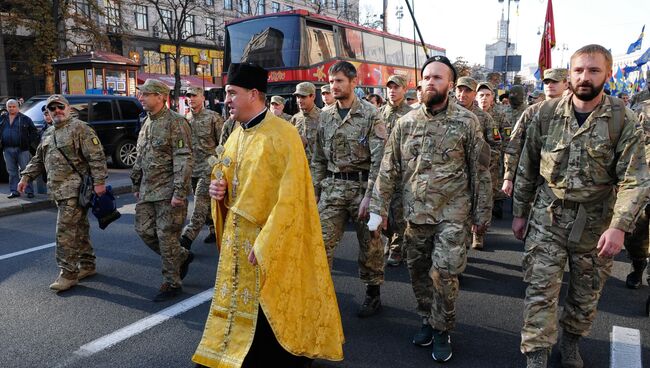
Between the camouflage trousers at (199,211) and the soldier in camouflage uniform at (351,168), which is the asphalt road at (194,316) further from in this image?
the soldier in camouflage uniform at (351,168)

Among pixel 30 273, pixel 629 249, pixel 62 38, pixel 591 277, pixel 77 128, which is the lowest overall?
pixel 30 273

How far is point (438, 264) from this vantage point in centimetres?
354

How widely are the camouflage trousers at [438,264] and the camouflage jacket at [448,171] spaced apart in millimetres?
102

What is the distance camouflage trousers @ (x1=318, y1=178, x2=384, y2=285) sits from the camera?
4.38 meters

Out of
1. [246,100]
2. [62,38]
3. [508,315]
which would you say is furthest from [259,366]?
[62,38]

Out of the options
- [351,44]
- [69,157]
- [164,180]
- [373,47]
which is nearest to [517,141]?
[164,180]

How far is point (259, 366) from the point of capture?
310 centimetres

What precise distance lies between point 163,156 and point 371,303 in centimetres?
249

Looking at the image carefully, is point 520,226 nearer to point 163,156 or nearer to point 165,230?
point 165,230

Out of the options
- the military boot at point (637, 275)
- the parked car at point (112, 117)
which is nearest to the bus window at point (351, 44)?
the parked car at point (112, 117)

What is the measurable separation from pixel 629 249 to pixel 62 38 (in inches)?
1063

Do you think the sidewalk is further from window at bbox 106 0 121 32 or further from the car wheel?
window at bbox 106 0 121 32

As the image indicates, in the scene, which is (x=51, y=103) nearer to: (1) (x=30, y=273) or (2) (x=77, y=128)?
(2) (x=77, y=128)

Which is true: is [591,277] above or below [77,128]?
below
